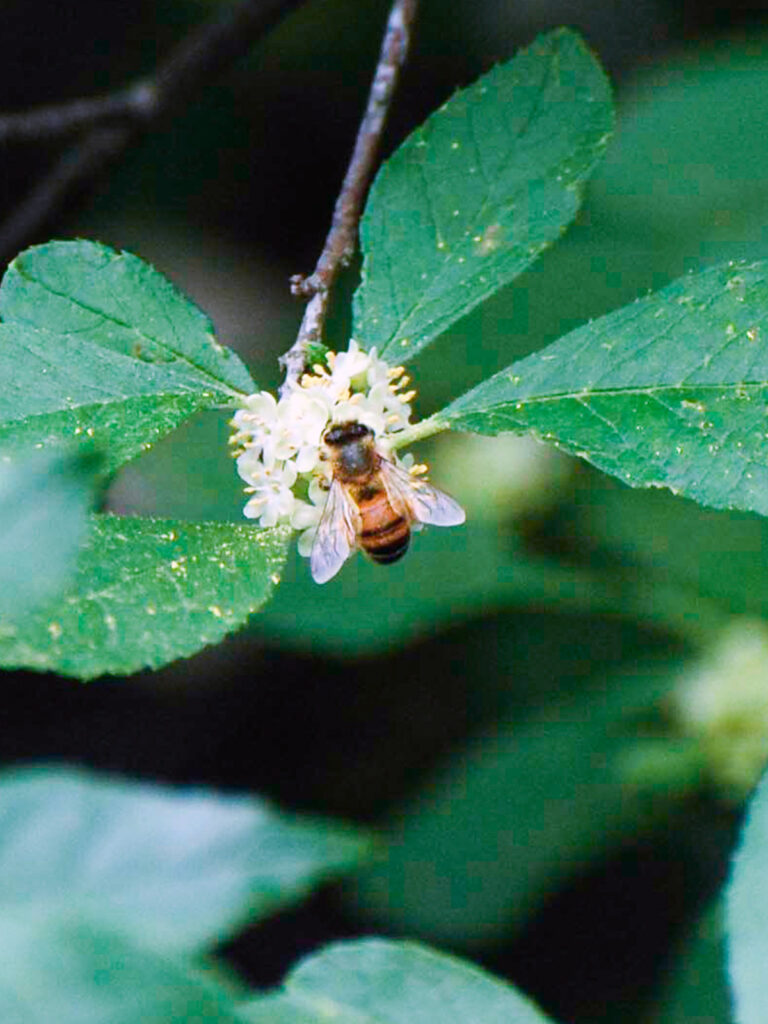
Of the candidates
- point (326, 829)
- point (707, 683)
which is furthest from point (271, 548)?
point (707, 683)

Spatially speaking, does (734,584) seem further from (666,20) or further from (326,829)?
(666,20)

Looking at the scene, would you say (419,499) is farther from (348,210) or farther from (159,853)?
(159,853)

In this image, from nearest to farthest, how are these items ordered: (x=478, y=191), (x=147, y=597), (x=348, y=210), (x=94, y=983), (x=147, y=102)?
(x=94, y=983) < (x=147, y=597) < (x=478, y=191) < (x=348, y=210) < (x=147, y=102)

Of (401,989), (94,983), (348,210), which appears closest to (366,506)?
(348,210)

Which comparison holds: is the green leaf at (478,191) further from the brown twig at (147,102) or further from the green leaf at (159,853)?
the brown twig at (147,102)

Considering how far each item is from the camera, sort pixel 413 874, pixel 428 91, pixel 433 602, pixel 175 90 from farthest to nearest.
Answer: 1. pixel 428 91
2. pixel 413 874
3. pixel 433 602
4. pixel 175 90

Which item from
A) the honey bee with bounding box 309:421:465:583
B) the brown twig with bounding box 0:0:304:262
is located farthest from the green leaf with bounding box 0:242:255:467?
the brown twig with bounding box 0:0:304:262

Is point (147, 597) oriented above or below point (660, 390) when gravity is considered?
below
